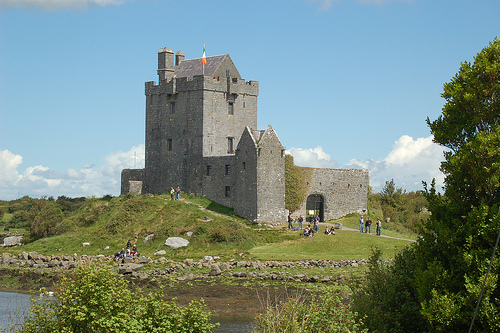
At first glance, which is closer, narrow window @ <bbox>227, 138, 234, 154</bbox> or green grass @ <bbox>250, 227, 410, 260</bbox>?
green grass @ <bbox>250, 227, 410, 260</bbox>

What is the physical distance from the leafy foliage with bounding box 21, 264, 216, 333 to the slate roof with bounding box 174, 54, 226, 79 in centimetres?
3446

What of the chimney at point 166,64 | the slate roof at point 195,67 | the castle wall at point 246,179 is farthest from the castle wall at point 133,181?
the castle wall at point 246,179

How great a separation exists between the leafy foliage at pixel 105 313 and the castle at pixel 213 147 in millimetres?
27736

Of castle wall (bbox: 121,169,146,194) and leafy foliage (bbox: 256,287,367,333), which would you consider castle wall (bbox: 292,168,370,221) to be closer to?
castle wall (bbox: 121,169,146,194)

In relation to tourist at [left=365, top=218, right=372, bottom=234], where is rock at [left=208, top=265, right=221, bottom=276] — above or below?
below

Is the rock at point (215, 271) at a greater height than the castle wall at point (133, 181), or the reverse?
the castle wall at point (133, 181)

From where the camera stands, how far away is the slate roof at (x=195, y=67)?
161 ft

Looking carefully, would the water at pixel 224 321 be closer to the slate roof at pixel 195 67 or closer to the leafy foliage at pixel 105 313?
the leafy foliage at pixel 105 313

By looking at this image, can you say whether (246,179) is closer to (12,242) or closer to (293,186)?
(293,186)

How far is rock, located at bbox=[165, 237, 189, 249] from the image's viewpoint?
38.1m

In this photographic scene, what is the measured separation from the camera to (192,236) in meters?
39.1

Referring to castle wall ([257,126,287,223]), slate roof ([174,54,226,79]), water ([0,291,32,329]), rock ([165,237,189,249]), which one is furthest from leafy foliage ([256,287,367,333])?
slate roof ([174,54,226,79])

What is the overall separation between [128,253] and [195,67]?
1883cm

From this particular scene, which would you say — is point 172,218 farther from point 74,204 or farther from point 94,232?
point 74,204
